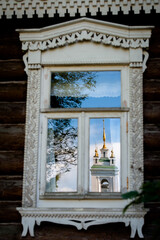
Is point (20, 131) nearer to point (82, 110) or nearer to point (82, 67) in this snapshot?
point (82, 110)

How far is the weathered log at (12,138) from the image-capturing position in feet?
14.2

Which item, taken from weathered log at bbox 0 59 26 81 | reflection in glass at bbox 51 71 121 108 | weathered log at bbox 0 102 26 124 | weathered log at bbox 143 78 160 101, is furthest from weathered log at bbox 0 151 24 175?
weathered log at bbox 143 78 160 101

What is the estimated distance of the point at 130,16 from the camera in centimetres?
456

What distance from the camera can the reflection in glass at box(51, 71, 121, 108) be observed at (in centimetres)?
438

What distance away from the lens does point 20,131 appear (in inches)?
171

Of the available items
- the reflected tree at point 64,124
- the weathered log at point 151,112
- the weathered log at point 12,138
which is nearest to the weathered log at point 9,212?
the reflected tree at point 64,124

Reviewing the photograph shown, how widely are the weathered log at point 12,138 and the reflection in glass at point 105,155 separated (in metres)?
0.70

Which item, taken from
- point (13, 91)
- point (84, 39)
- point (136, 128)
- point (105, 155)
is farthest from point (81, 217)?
point (84, 39)

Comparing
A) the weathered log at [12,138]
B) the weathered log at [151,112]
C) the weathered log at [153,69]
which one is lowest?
the weathered log at [12,138]

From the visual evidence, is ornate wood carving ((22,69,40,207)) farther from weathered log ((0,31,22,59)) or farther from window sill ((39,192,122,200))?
weathered log ((0,31,22,59))

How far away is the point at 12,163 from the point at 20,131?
1.06 ft

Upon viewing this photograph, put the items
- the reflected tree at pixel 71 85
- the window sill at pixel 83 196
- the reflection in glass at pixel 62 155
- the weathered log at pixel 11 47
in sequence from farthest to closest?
the weathered log at pixel 11 47, the reflected tree at pixel 71 85, the reflection in glass at pixel 62 155, the window sill at pixel 83 196

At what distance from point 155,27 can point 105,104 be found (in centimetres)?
96

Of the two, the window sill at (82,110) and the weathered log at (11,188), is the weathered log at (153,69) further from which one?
the weathered log at (11,188)
